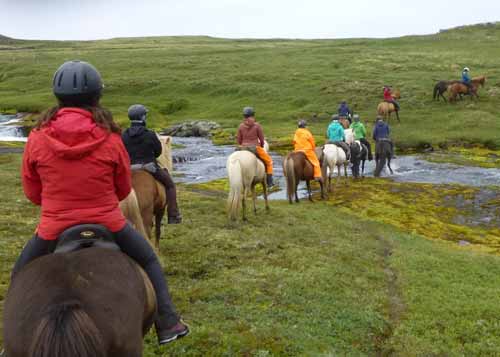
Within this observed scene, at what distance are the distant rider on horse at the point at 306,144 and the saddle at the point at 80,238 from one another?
16742 millimetres

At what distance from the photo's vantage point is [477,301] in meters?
11.3

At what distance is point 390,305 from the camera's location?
1095cm

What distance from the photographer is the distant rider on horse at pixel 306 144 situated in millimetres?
21344

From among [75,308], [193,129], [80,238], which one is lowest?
[193,129]

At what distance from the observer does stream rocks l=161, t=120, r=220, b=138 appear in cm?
5178

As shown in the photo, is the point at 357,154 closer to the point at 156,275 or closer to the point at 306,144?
the point at 306,144

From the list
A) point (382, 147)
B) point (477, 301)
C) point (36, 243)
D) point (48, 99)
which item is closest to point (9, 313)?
point (36, 243)

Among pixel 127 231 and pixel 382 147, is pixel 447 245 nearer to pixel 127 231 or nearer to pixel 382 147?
pixel 382 147

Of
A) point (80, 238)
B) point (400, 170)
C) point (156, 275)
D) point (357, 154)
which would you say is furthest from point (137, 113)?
point (400, 170)

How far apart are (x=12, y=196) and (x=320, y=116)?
40.4m

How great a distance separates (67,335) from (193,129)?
162ft

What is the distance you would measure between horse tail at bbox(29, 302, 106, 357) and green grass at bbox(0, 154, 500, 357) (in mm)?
3648

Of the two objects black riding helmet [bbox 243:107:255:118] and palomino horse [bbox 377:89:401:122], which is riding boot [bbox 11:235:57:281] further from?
palomino horse [bbox 377:89:401:122]

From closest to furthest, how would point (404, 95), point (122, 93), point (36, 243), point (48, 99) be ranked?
1. point (36, 243)
2. point (404, 95)
3. point (48, 99)
4. point (122, 93)
